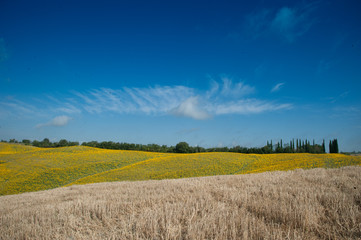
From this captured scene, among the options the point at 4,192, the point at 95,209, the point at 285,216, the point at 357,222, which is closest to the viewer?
the point at 357,222

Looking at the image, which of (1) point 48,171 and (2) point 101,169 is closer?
(1) point 48,171

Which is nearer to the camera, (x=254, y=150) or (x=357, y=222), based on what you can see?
(x=357, y=222)

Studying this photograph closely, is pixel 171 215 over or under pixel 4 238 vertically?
over

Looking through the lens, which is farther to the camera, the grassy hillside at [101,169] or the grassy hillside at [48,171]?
the grassy hillside at [48,171]

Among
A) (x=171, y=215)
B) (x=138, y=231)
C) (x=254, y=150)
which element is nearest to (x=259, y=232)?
(x=171, y=215)

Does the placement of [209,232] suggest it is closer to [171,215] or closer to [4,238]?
[171,215]

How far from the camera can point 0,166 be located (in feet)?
131

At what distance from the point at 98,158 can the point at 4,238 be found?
48532mm

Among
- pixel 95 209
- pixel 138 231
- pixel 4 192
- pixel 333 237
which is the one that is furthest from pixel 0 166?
pixel 333 237

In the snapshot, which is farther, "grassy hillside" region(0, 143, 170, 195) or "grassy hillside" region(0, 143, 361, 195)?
"grassy hillside" region(0, 143, 170, 195)

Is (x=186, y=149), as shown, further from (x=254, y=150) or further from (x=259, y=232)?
(x=259, y=232)

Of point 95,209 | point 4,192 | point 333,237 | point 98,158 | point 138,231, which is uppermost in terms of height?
point 333,237

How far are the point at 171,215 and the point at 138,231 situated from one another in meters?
0.77

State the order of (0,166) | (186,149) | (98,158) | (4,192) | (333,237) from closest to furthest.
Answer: (333,237), (4,192), (0,166), (98,158), (186,149)
